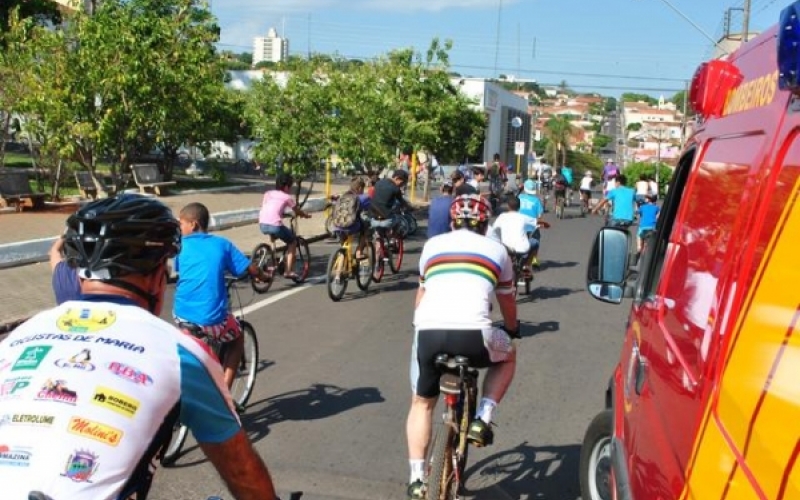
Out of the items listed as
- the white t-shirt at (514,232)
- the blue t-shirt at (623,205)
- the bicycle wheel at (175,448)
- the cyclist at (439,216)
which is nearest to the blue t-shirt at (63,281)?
the bicycle wheel at (175,448)

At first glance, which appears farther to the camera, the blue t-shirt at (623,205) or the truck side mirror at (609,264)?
the blue t-shirt at (623,205)

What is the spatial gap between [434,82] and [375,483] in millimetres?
27148

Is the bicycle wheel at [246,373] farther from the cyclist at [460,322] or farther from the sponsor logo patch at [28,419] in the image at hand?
the sponsor logo patch at [28,419]

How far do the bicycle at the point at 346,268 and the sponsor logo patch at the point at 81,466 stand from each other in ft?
32.9

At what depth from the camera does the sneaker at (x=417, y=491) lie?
14.8 ft

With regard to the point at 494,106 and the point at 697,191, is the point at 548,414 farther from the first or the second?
the point at 494,106

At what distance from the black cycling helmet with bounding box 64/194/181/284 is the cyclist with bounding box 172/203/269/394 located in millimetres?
3944

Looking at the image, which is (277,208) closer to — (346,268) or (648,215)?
(346,268)

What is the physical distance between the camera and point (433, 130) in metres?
29.5

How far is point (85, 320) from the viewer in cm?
206

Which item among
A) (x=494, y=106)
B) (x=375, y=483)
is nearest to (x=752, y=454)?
(x=375, y=483)

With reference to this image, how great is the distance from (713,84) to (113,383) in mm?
2556

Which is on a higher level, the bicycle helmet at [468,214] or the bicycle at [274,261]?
the bicycle helmet at [468,214]

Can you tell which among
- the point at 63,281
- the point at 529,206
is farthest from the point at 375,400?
the point at 529,206
